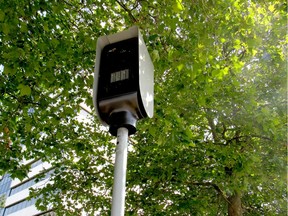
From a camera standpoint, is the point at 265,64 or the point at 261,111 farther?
the point at 265,64

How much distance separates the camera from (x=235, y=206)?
785 cm

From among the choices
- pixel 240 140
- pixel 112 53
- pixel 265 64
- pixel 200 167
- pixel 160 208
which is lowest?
pixel 112 53

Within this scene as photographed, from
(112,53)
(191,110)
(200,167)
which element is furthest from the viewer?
(200,167)

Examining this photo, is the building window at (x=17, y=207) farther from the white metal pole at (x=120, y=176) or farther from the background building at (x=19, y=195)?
the white metal pole at (x=120, y=176)

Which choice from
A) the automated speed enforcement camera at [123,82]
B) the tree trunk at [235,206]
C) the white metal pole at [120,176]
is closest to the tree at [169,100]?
the tree trunk at [235,206]

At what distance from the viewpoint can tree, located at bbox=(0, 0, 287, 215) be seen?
411 cm

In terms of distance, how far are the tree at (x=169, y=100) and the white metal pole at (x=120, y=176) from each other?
162 cm

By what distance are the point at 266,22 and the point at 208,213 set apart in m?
5.50

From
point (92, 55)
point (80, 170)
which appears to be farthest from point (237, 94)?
point (80, 170)

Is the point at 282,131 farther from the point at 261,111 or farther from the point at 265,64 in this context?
the point at 265,64

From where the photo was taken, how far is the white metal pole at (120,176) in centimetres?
120

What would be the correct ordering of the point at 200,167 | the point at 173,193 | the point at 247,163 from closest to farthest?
the point at 247,163, the point at 200,167, the point at 173,193

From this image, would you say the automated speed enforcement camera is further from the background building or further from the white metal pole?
the background building

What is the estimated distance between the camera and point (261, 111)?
5852 millimetres
